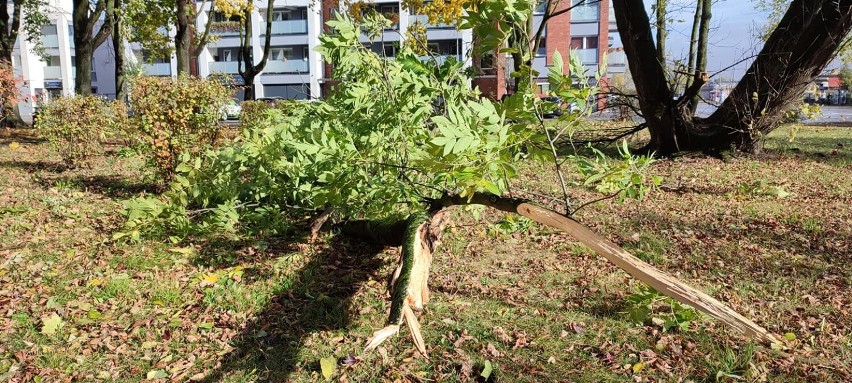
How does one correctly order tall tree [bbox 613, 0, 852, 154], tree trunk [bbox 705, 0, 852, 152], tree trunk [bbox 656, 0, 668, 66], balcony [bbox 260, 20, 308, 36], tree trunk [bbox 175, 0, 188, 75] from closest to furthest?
tree trunk [bbox 705, 0, 852, 152] → tall tree [bbox 613, 0, 852, 154] → tree trunk [bbox 656, 0, 668, 66] → tree trunk [bbox 175, 0, 188, 75] → balcony [bbox 260, 20, 308, 36]

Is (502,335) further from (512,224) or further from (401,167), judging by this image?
(401,167)

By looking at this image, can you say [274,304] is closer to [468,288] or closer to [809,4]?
[468,288]

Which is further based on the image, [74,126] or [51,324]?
[74,126]

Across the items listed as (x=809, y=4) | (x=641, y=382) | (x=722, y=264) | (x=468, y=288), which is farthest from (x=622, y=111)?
(x=641, y=382)

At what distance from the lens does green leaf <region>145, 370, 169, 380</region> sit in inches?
119

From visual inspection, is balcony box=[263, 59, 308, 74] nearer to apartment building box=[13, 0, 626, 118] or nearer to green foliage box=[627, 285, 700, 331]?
apartment building box=[13, 0, 626, 118]

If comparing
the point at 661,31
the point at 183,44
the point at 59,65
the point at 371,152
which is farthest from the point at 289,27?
the point at 371,152

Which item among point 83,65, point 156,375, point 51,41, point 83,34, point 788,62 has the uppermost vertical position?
point 51,41

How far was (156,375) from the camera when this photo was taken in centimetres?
304

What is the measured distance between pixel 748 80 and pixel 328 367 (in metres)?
8.81

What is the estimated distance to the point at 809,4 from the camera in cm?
846

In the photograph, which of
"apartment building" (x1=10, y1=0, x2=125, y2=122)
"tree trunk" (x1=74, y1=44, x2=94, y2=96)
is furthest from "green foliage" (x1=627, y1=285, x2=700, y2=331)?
"apartment building" (x1=10, y1=0, x2=125, y2=122)

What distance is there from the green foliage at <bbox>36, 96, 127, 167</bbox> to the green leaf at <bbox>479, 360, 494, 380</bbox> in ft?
24.4

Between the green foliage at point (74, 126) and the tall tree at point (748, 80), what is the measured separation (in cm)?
852
